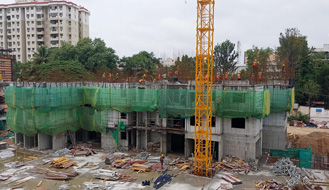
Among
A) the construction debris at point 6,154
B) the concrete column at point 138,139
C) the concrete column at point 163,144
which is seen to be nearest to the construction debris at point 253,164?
the concrete column at point 163,144

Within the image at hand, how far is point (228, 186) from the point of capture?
18.4m

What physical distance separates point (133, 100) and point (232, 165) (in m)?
11.8

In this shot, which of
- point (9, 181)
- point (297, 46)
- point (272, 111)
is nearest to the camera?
point (9, 181)

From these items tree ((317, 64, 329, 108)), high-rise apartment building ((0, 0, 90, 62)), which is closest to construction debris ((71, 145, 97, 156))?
tree ((317, 64, 329, 108))

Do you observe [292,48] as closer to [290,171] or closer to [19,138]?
[290,171]

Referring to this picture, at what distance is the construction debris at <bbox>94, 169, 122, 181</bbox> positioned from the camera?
20.0m

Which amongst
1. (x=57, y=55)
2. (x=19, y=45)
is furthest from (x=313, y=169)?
(x=19, y=45)

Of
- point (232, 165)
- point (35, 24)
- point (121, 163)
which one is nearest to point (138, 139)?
point (121, 163)

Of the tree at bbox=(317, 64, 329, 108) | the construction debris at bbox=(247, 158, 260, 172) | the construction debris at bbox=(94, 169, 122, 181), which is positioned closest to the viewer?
the construction debris at bbox=(94, 169, 122, 181)

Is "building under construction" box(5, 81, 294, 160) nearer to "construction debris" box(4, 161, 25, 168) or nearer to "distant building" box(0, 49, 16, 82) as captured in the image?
"construction debris" box(4, 161, 25, 168)

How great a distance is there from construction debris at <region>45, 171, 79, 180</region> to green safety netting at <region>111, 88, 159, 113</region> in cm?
864

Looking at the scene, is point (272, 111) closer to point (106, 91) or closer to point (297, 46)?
point (106, 91)

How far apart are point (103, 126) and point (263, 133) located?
1758 centimetres

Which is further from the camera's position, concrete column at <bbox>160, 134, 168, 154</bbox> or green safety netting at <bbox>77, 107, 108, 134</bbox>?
green safety netting at <bbox>77, 107, 108, 134</bbox>
